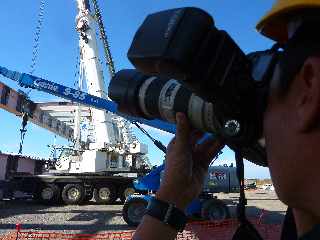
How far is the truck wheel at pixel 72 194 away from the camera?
19719 mm

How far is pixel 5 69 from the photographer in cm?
1722

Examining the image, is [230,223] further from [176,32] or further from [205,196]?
[176,32]

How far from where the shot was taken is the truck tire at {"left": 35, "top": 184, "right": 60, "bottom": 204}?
19.8 meters

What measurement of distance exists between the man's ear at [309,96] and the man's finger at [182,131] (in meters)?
0.49

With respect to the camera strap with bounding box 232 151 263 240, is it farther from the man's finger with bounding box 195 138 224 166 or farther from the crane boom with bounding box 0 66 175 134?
the crane boom with bounding box 0 66 175 134

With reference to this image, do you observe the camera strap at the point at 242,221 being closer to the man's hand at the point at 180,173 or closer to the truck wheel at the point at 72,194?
the man's hand at the point at 180,173

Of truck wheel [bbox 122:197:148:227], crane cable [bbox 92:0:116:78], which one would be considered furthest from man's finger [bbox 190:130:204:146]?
Result: crane cable [bbox 92:0:116:78]

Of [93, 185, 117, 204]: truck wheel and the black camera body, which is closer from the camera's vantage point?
the black camera body

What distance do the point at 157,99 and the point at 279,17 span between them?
56cm

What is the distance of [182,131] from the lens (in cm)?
137

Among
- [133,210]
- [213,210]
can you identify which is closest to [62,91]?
[133,210]

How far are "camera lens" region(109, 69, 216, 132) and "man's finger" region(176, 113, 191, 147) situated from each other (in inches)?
0.8

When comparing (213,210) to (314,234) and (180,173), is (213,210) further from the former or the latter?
(314,234)

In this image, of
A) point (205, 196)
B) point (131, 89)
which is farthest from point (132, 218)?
point (131, 89)
